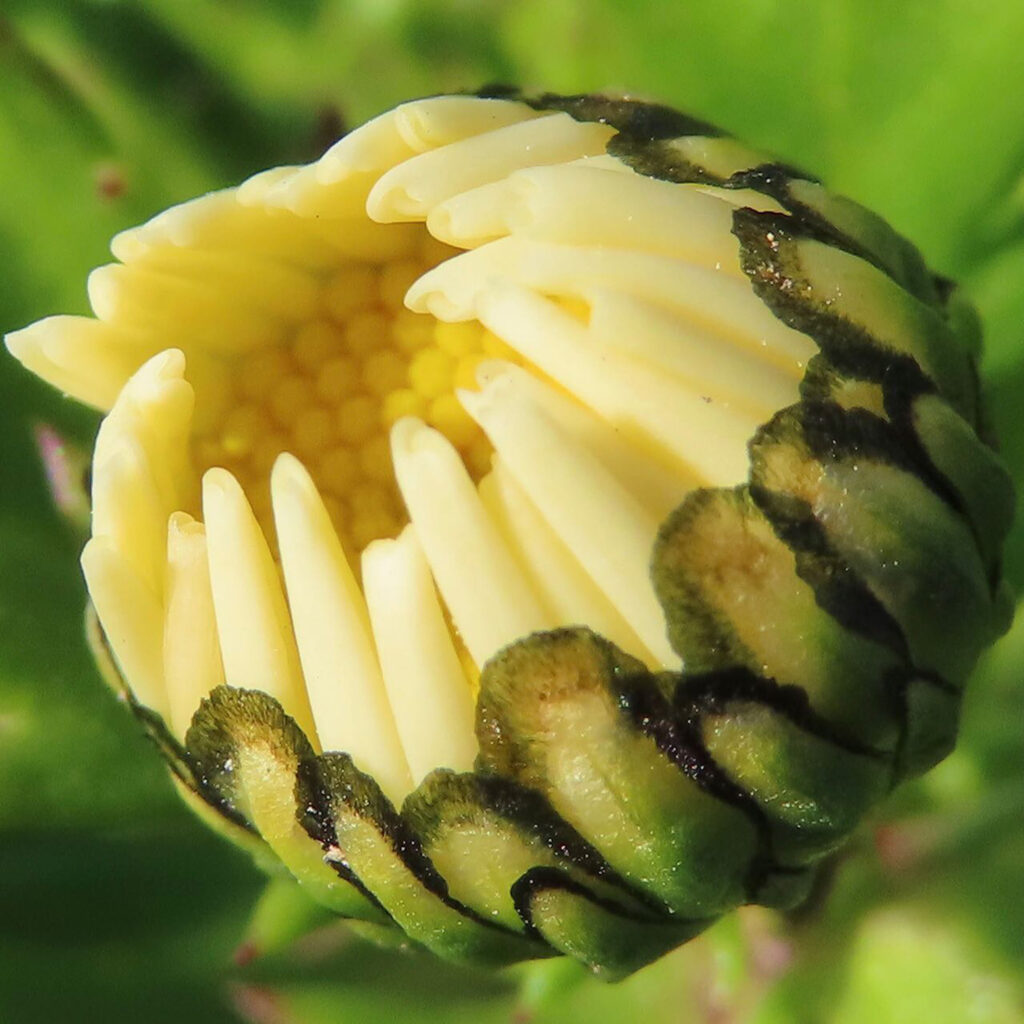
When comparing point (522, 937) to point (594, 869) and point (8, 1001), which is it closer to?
point (594, 869)

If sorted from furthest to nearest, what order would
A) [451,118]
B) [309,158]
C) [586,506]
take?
1. [309,158]
2. [451,118]
3. [586,506]

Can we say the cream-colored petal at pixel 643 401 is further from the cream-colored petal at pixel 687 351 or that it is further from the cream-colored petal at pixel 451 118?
the cream-colored petal at pixel 451 118

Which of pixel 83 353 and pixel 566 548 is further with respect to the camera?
pixel 83 353

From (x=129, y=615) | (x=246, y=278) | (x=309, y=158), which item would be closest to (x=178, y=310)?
(x=246, y=278)

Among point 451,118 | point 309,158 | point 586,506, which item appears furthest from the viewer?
point 309,158

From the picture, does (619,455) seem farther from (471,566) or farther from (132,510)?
(132,510)

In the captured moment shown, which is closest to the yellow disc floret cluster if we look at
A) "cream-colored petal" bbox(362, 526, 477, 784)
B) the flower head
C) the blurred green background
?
the flower head
